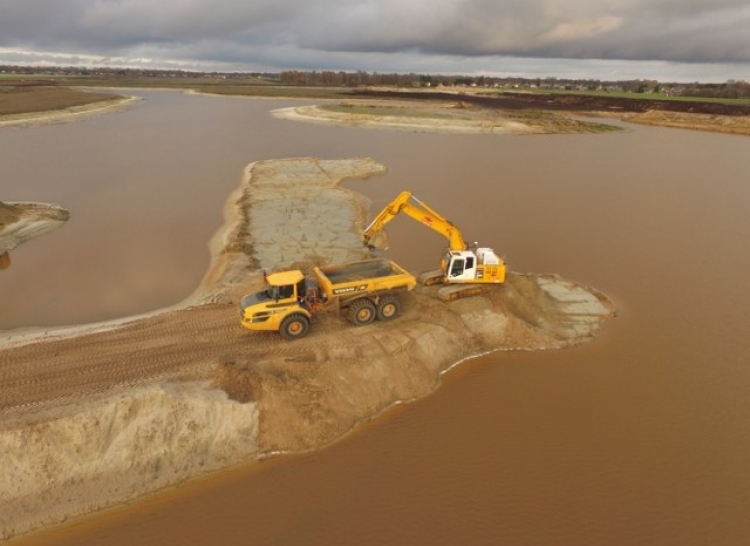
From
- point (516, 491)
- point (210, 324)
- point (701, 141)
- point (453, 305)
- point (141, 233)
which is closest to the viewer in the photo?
point (516, 491)

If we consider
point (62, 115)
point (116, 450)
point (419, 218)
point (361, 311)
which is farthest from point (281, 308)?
point (62, 115)

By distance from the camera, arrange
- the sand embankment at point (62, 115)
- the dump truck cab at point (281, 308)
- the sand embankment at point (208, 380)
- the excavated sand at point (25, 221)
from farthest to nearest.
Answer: the sand embankment at point (62, 115)
the excavated sand at point (25, 221)
the dump truck cab at point (281, 308)
the sand embankment at point (208, 380)

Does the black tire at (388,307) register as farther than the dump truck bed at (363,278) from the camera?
Yes

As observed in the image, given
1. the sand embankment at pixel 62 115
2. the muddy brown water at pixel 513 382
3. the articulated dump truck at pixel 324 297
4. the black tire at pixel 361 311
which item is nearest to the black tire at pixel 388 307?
the articulated dump truck at pixel 324 297

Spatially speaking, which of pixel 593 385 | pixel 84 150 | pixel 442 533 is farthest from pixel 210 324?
pixel 84 150

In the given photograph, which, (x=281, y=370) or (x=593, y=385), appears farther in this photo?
(x=593, y=385)

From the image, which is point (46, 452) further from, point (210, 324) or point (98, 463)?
point (210, 324)

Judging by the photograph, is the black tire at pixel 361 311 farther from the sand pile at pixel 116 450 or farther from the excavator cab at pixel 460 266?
the sand pile at pixel 116 450
